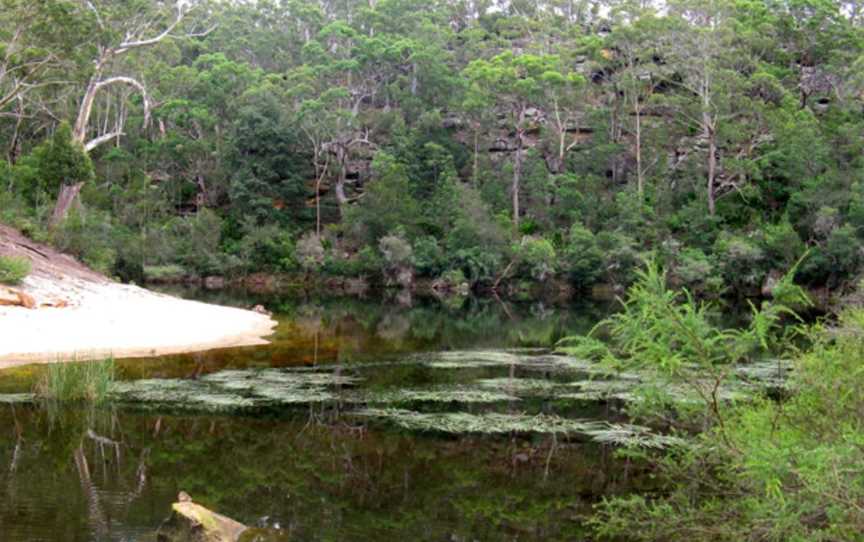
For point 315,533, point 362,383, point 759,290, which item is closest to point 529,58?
point 759,290

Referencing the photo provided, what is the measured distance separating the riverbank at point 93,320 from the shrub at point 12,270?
243mm

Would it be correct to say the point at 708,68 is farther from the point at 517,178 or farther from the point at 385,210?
the point at 385,210

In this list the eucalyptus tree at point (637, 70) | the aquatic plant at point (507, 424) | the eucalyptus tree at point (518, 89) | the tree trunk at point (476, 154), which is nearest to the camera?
the aquatic plant at point (507, 424)

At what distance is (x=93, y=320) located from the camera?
20.8 m

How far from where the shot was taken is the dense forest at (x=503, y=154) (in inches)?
1796

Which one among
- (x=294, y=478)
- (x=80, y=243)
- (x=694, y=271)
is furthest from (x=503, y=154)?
(x=294, y=478)

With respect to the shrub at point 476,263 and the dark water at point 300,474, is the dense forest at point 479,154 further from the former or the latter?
the dark water at point 300,474

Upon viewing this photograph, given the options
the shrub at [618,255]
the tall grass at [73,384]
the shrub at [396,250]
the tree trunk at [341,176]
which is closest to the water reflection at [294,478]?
the tall grass at [73,384]

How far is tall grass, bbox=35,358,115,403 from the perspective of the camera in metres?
13.4

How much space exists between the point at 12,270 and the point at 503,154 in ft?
133

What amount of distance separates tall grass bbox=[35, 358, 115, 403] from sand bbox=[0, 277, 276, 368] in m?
1.36

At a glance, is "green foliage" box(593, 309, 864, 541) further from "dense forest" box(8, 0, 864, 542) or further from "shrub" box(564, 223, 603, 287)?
"shrub" box(564, 223, 603, 287)

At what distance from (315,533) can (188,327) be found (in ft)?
50.6

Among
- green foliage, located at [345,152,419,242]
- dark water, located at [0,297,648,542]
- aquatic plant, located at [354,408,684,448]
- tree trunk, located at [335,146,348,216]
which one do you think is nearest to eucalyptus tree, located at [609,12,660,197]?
green foliage, located at [345,152,419,242]
